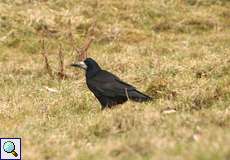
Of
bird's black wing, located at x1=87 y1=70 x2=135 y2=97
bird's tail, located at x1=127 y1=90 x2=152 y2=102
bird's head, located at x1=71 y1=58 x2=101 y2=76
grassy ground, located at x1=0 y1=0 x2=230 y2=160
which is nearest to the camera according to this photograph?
grassy ground, located at x1=0 y1=0 x2=230 y2=160

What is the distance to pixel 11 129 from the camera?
8344 millimetres

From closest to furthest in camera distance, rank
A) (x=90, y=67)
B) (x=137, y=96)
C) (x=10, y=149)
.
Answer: (x=10, y=149) < (x=137, y=96) < (x=90, y=67)

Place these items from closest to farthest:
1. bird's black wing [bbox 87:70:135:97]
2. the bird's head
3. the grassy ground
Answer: the grassy ground, bird's black wing [bbox 87:70:135:97], the bird's head

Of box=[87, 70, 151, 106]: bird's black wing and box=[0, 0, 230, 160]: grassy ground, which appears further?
box=[87, 70, 151, 106]: bird's black wing

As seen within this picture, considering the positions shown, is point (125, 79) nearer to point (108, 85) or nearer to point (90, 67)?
point (90, 67)

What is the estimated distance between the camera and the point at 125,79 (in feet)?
42.5

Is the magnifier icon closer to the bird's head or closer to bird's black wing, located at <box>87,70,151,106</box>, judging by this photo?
bird's black wing, located at <box>87,70,151,106</box>

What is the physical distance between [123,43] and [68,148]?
1257 cm

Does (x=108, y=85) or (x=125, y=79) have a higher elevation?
(x=108, y=85)

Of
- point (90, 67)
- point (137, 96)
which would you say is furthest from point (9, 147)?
point (90, 67)

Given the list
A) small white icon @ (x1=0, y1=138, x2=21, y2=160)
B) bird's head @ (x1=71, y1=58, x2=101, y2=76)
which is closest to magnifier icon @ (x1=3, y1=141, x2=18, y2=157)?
→ small white icon @ (x1=0, y1=138, x2=21, y2=160)

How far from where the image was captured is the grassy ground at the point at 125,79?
678 cm

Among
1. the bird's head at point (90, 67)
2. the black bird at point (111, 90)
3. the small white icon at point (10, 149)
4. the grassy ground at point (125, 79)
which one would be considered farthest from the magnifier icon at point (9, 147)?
the bird's head at point (90, 67)

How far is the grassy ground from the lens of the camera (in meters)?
6.78
